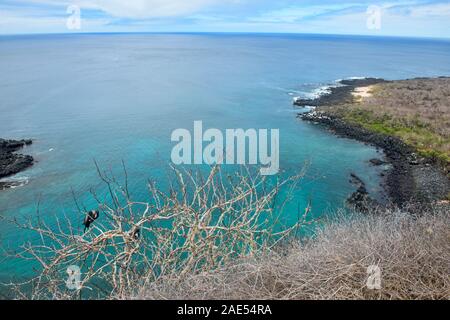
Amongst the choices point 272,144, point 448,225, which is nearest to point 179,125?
point 272,144

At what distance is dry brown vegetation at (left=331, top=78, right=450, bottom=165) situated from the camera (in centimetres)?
3187

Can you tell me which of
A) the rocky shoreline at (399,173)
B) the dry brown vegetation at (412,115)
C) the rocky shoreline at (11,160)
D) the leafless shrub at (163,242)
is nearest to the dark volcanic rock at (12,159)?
the rocky shoreline at (11,160)

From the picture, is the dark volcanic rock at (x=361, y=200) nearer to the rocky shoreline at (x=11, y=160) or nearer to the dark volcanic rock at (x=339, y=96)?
the rocky shoreline at (x=11, y=160)

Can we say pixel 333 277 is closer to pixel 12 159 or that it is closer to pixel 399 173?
pixel 399 173

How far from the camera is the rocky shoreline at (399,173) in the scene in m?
23.4

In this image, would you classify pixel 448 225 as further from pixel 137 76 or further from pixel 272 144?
pixel 137 76

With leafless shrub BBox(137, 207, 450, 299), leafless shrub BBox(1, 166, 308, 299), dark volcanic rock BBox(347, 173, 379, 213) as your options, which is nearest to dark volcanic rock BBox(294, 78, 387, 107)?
dark volcanic rock BBox(347, 173, 379, 213)

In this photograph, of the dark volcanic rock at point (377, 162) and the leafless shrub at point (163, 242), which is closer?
the leafless shrub at point (163, 242)

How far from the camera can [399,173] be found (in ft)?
88.0

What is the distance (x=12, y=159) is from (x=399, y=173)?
26.8 meters

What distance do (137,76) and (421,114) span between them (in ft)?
150

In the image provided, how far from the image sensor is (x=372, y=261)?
6.17 meters

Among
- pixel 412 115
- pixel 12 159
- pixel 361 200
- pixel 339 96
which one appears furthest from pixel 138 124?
pixel 339 96

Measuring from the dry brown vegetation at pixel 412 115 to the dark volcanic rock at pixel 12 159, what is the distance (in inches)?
1127
